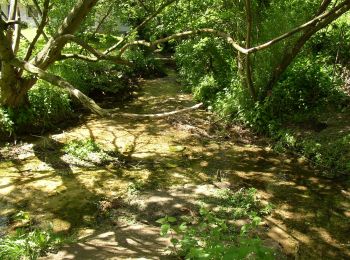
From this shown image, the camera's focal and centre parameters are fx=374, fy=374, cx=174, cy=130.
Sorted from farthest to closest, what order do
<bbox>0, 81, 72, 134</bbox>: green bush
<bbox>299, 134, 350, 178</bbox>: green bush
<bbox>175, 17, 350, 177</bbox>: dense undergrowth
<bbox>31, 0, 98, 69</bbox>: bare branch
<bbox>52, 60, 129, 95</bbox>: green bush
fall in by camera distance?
<bbox>52, 60, 129, 95</bbox>: green bush < <bbox>0, 81, 72, 134</bbox>: green bush < <bbox>175, 17, 350, 177</bbox>: dense undergrowth < <bbox>31, 0, 98, 69</bbox>: bare branch < <bbox>299, 134, 350, 178</bbox>: green bush

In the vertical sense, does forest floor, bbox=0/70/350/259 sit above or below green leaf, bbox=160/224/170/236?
below

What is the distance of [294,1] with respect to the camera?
11336 millimetres

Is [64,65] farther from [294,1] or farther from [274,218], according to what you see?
[274,218]

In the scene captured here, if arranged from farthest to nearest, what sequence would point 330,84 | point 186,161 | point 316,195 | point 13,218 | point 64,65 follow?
1. point 64,65
2. point 330,84
3. point 186,161
4. point 316,195
5. point 13,218

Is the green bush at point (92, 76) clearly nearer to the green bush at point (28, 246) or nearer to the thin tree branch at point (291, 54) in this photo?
the thin tree branch at point (291, 54)

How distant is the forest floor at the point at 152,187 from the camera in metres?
5.37

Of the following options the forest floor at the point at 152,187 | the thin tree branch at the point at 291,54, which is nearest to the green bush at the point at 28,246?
the forest floor at the point at 152,187

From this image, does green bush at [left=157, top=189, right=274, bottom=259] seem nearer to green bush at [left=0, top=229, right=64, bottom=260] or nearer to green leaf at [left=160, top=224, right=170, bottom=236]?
green leaf at [left=160, top=224, right=170, bottom=236]

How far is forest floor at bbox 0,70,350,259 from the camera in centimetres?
537

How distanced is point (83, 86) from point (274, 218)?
28.2 feet

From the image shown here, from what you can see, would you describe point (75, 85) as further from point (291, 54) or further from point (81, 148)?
point (291, 54)

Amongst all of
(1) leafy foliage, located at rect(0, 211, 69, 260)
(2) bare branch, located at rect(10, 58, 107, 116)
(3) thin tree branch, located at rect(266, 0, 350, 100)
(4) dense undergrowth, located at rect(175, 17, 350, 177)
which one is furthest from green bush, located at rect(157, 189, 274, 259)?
(3) thin tree branch, located at rect(266, 0, 350, 100)

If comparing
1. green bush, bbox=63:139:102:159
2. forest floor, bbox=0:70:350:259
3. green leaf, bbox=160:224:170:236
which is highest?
green leaf, bbox=160:224:170:236

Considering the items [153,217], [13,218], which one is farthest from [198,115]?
[13,218]
